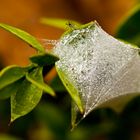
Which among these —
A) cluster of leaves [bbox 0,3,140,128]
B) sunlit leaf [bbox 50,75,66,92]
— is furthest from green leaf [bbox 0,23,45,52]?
sunlit leaf [bbox 50,75,66,92]

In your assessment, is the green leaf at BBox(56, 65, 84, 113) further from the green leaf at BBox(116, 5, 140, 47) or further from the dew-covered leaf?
the green leaf at BBox(116, 5, 140, 47)

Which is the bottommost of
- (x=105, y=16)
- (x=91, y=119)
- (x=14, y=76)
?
(x=91, y=119)

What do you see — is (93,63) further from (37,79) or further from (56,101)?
(56,101)

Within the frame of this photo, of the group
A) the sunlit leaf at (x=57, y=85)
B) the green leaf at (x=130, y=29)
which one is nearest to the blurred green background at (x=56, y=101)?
the sunlit leaf at (x=57, y=85)

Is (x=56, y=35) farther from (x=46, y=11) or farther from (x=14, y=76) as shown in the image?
(x=14, y=76)

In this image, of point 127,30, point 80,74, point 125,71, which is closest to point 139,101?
point 127,30

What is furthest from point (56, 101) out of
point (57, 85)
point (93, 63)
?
point (93, 63)
